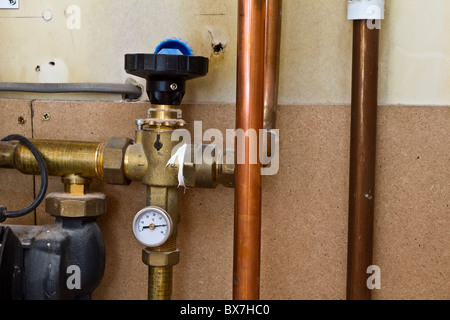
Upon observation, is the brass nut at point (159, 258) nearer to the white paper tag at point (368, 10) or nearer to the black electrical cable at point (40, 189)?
the black electrical cable at point (40, 189)

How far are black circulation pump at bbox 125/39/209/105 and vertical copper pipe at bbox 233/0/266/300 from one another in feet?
0.28

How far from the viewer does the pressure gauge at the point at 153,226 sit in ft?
2.47

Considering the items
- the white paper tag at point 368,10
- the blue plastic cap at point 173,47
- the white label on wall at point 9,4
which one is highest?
the white label on wall at point 9,4

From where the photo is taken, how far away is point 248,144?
667 millimetres

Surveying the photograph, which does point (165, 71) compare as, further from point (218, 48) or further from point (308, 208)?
point (308, 208)

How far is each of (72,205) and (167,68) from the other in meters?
0.28

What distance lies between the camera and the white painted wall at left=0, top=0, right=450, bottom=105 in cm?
78

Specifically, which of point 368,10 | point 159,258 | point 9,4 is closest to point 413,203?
point 368,10

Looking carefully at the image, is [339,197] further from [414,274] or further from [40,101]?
[40,101]

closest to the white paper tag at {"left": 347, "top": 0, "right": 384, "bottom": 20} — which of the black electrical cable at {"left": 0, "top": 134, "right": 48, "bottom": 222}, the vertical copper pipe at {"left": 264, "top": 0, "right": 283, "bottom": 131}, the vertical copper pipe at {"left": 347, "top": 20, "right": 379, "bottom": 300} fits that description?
the vertical copper pipe at {"left": 347, "top": 20, "right": 379, "bottom": 300}

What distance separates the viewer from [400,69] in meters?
0.79

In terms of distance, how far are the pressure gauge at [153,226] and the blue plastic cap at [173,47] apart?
241mm

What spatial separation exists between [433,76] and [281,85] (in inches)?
9.6

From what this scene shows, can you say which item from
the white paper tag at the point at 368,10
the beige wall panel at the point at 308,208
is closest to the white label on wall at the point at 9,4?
the beige wall panel at the point at 308,208
